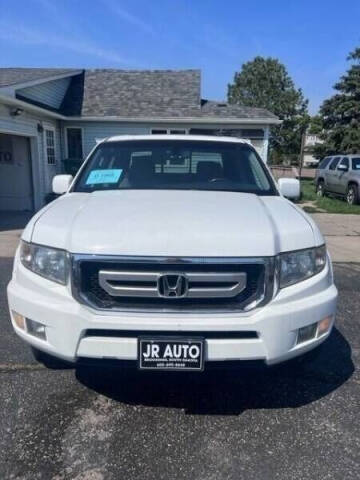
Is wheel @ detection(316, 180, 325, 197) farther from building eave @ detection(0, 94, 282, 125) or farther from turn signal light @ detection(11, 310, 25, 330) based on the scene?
turn signal light @ detection(11, 310, 25, 330)

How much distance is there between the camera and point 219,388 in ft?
9.55

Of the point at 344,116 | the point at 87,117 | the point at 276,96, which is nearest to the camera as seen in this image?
the point at 87,117

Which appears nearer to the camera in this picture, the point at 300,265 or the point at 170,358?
the point at 170,358

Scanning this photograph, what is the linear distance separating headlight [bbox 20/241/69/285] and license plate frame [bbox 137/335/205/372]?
599 mm

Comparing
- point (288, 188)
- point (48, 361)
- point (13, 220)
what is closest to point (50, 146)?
point (13, 220)

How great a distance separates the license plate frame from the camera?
220 cm

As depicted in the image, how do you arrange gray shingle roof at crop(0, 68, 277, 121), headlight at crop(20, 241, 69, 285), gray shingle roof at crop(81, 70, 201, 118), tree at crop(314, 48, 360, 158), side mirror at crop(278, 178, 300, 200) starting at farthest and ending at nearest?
tree at crop(314, 48, 360, 158), gray shingle roof at crop(81, 70, 201, 118), gray shingle roof at crop(0, 68, 277, 121), side mirror at crop(278, 178, 300, 200), headlight at crop(20, 241, 69, 285)

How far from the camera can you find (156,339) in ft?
7.23

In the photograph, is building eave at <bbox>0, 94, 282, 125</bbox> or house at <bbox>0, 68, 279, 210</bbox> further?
building eave at <bbox>0, 94, 282, 125</bbox>

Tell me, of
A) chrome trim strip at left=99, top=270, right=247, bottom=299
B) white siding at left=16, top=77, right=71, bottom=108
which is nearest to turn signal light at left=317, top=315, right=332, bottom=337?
chrome trim strip at left=99, top=270, right=247, bottom=299

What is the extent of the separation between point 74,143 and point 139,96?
3335mm

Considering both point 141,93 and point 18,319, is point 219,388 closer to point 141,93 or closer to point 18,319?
point 18,319

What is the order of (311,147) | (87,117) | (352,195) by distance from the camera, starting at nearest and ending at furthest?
(87,117)
(352,195)
(311,147)

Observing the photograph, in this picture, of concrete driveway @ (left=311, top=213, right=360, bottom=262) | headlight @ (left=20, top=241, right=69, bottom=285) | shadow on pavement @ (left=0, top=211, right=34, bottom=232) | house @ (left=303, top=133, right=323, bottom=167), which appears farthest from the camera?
house @ (left=303, top=133, right=323, bottom=167)
